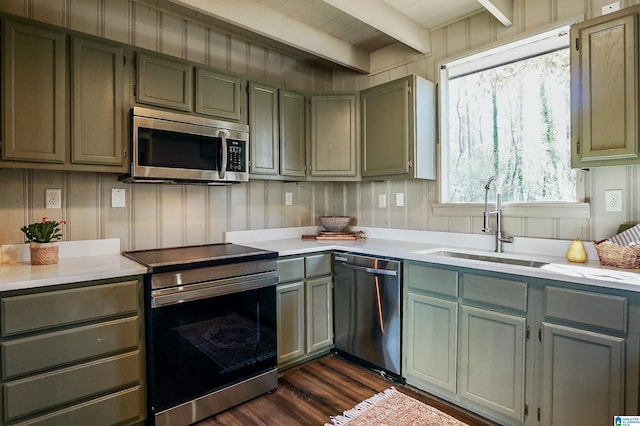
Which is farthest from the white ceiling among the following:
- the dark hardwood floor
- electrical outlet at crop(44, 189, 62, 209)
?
the dark hardwood floor

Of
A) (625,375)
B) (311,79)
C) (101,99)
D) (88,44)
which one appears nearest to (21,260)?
(101,99)

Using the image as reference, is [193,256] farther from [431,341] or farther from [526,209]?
[526,209]

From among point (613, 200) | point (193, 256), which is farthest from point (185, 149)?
point (613, 200)

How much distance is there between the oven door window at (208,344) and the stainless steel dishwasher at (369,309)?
580 millimetres

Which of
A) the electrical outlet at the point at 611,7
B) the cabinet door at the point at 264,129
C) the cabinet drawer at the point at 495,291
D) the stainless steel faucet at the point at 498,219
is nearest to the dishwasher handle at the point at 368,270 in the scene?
the cabinet drawer at the point at 495,291

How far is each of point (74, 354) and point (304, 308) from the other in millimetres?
1376

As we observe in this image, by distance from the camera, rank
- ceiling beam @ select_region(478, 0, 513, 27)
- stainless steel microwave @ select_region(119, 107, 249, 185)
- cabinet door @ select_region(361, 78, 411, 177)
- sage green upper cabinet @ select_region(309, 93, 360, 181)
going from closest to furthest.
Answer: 1. stainless steel microwave @ select_region(119, 107, 249, 185)
2. ceiling beam @ select_region(478, 0, 513, 27)
3. cabinet door @ select_region(361, 78, 411, 177)
4. sage green upper cabinet @ select_region(309, 93, 360, 181)

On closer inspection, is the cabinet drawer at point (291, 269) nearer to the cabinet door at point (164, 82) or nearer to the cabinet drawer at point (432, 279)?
the cabinet drawer at point (432, 279)

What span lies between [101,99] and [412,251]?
2.09 metres

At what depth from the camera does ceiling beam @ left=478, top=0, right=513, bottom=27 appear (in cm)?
217

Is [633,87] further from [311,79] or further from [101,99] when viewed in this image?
[101,99]

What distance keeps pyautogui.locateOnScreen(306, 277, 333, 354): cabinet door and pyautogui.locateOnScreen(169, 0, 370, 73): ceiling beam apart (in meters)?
1.81

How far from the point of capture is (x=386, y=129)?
2787 millimetres

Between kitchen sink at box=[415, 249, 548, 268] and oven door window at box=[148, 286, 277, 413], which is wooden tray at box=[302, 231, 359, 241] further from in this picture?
oven door window at box=[148, 286, 277, 413]
